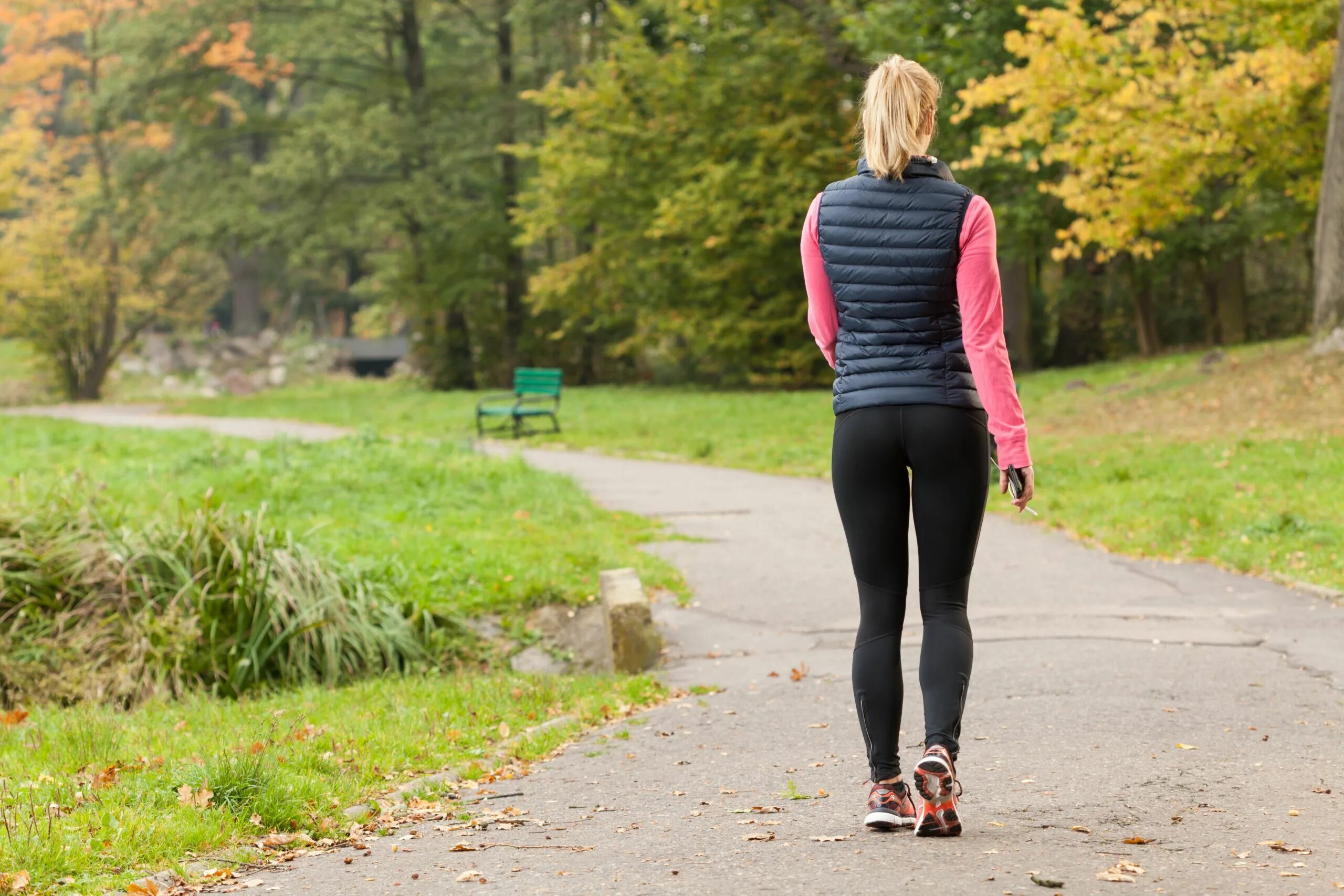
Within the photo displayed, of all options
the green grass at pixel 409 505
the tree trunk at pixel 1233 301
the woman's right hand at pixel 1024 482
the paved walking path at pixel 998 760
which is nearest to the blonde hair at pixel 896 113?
the woman's right hand at pixel 1024 482

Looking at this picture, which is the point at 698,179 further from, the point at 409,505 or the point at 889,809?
the point at 889,809

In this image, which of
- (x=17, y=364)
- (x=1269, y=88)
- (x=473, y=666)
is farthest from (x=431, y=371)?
(x=473, y=666)

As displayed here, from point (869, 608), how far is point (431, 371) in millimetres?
33968

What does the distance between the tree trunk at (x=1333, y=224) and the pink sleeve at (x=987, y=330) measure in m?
14.7

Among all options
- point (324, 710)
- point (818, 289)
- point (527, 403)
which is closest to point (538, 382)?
point (527, 403)

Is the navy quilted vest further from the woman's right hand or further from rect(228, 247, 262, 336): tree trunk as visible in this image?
rect(228, 247, 262, 336): tree trunk

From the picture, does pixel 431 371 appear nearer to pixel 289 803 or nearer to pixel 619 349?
pixel 619 349

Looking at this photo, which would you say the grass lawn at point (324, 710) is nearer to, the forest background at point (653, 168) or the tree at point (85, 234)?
the forest background at point (653, 168)

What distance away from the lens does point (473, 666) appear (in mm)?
8086

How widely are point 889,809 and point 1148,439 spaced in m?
12.3

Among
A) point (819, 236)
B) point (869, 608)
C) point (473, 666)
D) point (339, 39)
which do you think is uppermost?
point (339, 39)

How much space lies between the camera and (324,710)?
654 cm

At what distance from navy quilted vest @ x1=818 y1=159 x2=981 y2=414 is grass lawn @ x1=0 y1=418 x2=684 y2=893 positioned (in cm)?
225

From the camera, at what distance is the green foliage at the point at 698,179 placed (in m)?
28.4
